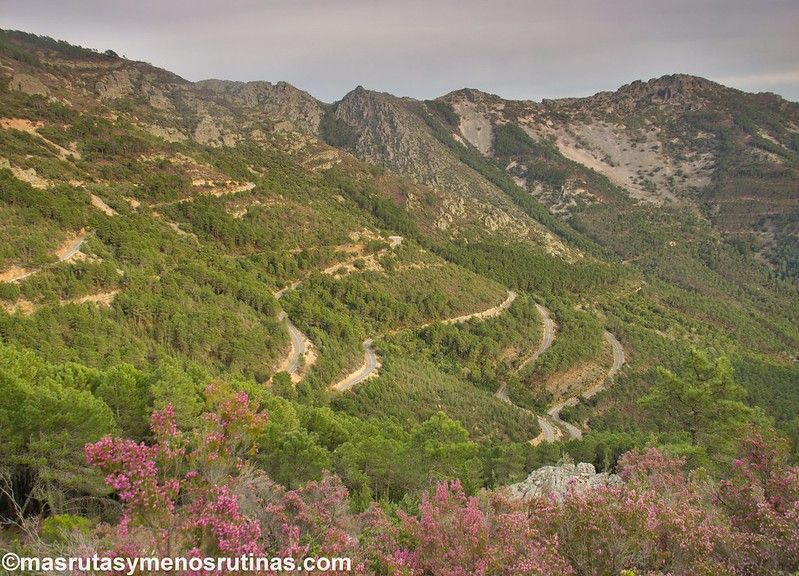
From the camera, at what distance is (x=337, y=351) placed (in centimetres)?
4334

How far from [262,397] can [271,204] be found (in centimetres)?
4004

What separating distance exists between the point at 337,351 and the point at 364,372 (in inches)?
115

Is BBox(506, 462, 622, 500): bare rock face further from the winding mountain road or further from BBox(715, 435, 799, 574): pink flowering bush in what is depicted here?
the winding mountain road

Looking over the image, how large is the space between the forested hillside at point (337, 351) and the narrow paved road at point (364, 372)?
0.41 meters

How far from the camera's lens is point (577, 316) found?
67.6 m

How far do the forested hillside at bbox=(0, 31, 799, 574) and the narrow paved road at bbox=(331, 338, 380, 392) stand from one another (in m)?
0.41

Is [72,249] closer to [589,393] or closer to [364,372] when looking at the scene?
[364,372]

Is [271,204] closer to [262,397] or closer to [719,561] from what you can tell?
[262,397]

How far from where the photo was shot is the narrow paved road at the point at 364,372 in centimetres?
4078

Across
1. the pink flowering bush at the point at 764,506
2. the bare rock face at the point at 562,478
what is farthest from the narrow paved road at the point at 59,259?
the pink flowering bush at the point at 764,506

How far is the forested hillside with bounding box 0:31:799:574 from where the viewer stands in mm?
8789

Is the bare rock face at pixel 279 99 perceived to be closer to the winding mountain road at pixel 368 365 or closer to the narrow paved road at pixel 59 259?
the winding mountain road at pixel 368 365

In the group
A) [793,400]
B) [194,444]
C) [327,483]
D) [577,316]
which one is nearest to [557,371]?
[577,316]

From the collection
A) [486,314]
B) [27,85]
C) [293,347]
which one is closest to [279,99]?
[27,85]
